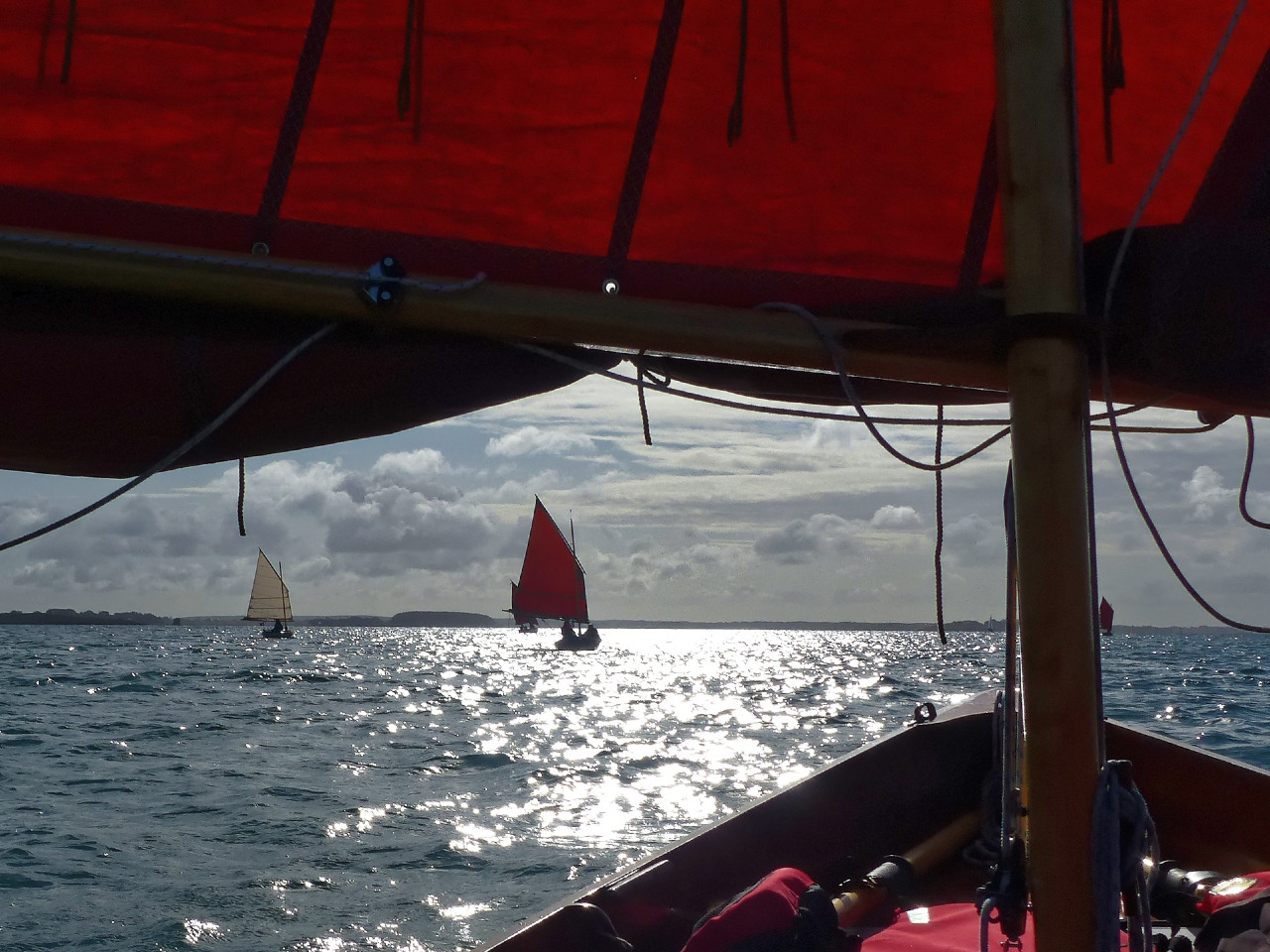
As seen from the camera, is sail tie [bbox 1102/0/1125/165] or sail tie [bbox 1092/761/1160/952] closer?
sail tie [bbox 1092/761/1160/952]

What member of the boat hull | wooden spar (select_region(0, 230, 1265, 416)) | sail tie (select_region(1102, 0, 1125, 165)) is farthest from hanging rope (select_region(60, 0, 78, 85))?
the boat hull

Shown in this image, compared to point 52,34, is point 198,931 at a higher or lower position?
lower

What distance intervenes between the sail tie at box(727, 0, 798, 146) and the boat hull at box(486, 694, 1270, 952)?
2416 millimetres

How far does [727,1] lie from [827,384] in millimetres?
774

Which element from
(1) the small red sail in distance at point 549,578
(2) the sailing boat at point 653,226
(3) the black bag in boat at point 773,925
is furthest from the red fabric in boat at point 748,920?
(1) the small red sail in distance at point 549,578

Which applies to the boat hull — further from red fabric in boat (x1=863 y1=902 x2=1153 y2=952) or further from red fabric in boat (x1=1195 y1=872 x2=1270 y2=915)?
red fabric in boat (x1=1195 y1=872 x2=1270 y2=915)

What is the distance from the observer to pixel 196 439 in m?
1.89

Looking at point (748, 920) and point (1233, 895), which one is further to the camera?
point (1233, 895)

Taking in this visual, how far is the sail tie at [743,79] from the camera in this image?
198cm

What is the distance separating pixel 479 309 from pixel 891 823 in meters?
3.86

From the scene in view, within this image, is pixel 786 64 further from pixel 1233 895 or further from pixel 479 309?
pixel 1233 895

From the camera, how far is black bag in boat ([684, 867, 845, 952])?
2559 mm

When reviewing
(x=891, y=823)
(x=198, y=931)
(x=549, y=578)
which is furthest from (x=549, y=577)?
(x=891, y=823)

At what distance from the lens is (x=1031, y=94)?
1.72 metres
